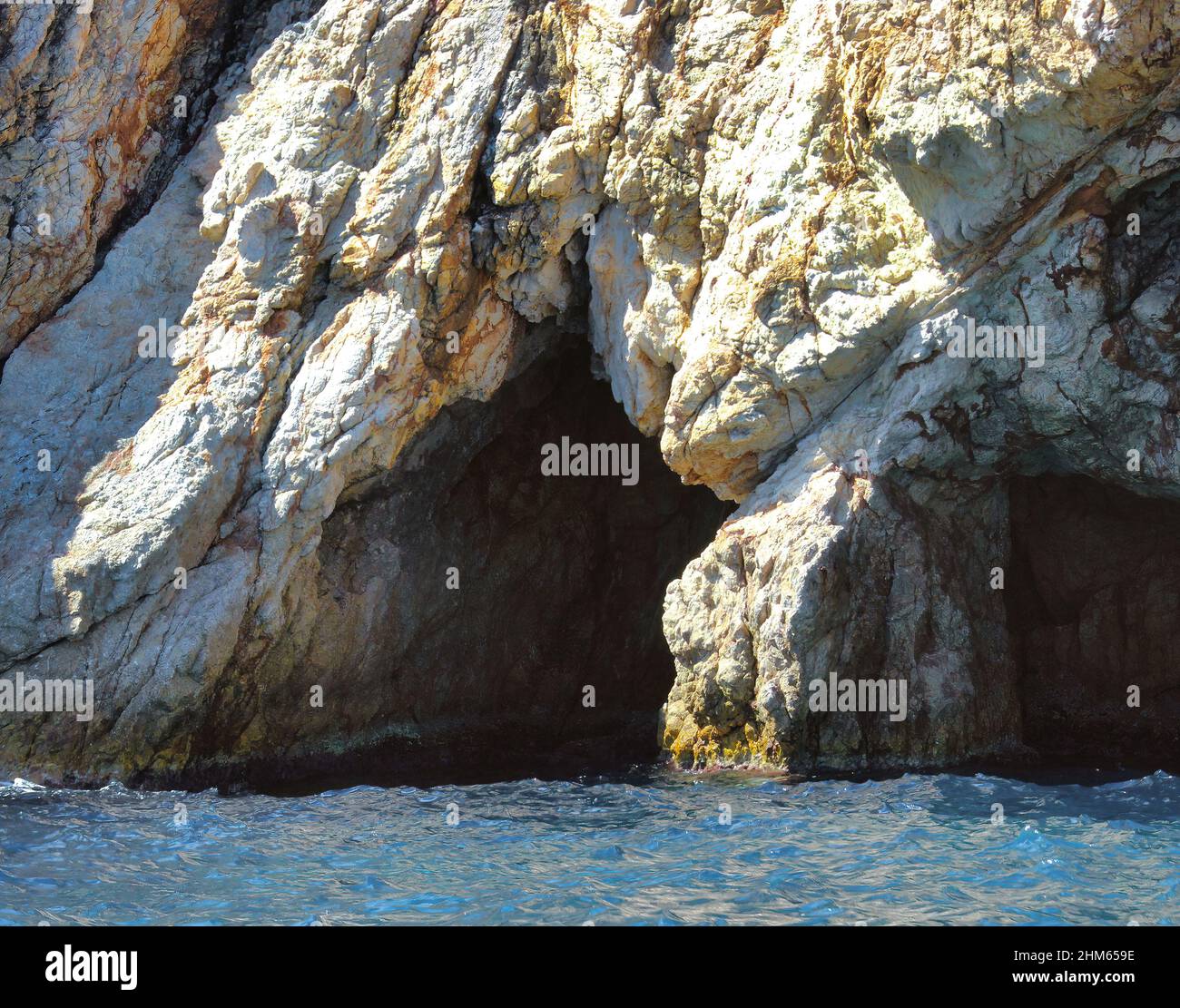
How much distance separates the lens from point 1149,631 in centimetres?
1298

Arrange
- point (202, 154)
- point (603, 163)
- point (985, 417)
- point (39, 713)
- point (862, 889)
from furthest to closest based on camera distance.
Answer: point (202, 154) → point (603, 163) → point (39, 713) → point (985, 417) → point (862, 889)

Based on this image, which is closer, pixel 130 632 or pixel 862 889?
pixel 862 889

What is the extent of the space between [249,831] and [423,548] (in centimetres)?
486

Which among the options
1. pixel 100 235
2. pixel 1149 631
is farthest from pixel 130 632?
pixel 1149 631

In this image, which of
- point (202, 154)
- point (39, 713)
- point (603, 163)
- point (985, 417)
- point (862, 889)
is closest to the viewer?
point (862, 889)

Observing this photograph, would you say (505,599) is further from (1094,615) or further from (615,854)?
(615,854)

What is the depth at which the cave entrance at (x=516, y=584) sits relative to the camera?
13875 millimetres

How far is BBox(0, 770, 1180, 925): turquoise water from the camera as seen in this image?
760 cm

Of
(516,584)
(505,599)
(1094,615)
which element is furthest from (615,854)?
(516,584)

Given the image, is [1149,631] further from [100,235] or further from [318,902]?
[100,235]

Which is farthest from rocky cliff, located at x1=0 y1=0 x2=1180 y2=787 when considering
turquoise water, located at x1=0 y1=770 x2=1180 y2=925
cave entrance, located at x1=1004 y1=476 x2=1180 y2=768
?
turquoise water, located at x1=0 y1=770 x2=1180 y2=925

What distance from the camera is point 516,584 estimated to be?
15.6 meters

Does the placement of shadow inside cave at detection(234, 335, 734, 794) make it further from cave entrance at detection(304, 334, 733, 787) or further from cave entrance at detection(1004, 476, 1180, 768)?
cave entrance at detection(1004, 476, 1180, 768)

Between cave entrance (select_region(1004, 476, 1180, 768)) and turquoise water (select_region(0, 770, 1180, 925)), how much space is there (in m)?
2.06
